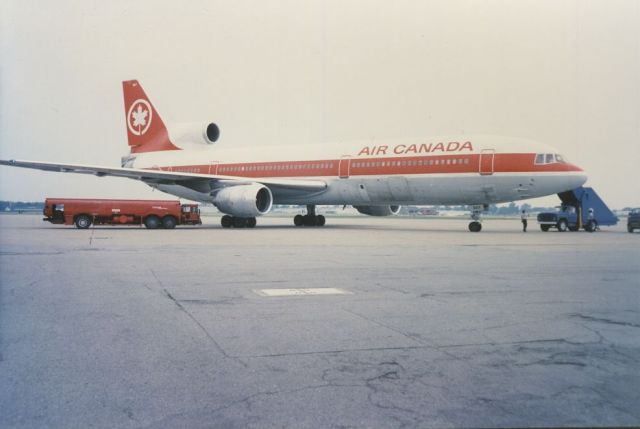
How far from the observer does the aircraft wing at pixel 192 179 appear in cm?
2682

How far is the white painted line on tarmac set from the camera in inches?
324

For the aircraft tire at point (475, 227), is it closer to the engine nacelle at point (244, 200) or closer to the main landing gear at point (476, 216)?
the main landing gear at point (476, 216)

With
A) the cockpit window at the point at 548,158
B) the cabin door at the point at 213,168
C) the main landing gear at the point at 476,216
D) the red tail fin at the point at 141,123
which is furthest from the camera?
the red tail fin at the point at 141,123

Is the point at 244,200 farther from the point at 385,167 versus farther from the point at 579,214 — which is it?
the point at 579,214

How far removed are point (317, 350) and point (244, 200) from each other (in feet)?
73.4

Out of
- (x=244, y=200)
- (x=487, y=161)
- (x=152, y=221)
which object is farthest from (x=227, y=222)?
(x=487, y=161)

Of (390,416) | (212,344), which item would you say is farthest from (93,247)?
(390,416)

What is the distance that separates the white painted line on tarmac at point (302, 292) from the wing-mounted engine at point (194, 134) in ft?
94.7

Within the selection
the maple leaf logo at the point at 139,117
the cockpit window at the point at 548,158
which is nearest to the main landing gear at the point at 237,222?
the maple leaf logo at the point at 139,117

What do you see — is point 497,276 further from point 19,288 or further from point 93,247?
point 93,247

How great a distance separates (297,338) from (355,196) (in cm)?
2352

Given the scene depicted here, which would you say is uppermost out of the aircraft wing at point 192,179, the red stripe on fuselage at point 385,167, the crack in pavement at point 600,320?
the red stripe on fuselage at point 385,167

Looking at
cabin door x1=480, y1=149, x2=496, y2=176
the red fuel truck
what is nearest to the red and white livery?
cabin door x1=480, y1=149, x2=496, y2=176

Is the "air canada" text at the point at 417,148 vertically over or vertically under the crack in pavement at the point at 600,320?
over
